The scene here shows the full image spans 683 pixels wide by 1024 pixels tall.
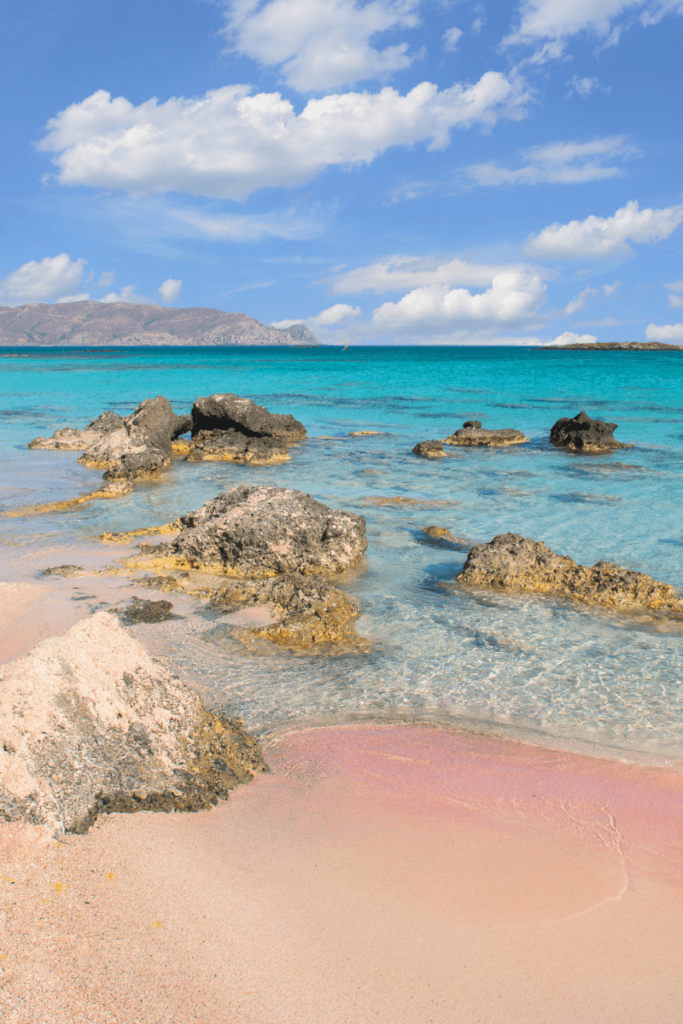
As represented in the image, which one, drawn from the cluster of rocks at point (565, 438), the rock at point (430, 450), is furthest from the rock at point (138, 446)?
the cluster of rocks at point (565, 438)

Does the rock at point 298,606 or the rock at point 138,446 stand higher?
the rock at point 138,446

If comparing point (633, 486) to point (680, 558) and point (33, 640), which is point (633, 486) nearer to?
point (680, 558)

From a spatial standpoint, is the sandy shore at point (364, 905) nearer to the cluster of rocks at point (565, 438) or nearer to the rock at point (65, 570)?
the rock at point (65, 570)

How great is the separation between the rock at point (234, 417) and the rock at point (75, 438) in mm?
2736

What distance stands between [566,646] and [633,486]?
1019 cm

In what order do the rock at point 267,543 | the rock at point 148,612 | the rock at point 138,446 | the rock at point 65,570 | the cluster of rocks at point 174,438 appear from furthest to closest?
the cluster of rocks at point 174,438
the rock at point 138,446
the rock at point 267,543
the rock at point 65,570
the rock at point 148,612

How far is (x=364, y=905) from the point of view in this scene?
3.66 meters

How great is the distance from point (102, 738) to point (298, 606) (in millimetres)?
3514

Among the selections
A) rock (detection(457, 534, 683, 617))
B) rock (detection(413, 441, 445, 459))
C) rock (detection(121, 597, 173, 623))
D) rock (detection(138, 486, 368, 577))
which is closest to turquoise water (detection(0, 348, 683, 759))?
rock (detection(121, 597, 173, 623))

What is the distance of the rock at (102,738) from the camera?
12.9 ft

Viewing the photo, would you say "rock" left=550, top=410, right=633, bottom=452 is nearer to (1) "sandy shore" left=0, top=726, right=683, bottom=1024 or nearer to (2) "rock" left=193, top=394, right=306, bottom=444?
(2) "rock" left=193, top=394, right=306, bottom=444

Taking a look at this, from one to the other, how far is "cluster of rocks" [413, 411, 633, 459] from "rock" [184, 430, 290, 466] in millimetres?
4362

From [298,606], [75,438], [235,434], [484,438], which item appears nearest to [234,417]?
[235,434]

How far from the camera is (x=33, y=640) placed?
673 cm
